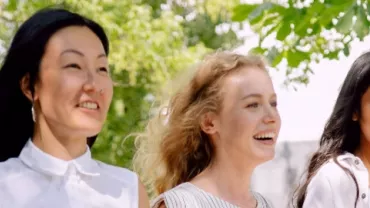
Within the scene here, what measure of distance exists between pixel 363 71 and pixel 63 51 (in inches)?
47.4

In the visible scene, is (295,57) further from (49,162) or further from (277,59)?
(49,162)

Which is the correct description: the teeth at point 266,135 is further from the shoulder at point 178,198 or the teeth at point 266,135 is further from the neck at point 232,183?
the shoulder at point 178,198

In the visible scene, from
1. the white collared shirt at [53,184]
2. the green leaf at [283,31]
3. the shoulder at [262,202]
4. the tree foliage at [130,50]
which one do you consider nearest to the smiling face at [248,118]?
the shoulder at [262,202]

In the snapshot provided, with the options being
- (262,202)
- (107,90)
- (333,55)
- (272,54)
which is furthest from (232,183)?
(333,55)

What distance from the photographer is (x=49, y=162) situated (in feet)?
7.00

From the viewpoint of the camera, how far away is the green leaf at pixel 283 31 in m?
3.73

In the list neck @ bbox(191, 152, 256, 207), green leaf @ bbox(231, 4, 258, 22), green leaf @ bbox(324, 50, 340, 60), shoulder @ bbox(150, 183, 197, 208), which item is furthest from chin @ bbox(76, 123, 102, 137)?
green leaf @ bbox(324, 50, 340, 60)

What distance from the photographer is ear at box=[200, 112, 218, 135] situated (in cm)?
279

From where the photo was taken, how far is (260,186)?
683 centimetres

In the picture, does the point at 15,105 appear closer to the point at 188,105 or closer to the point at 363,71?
the point at 188,105

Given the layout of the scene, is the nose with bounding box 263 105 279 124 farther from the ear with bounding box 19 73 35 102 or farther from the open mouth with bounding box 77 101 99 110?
the ear with bounding box 19 73 35 102

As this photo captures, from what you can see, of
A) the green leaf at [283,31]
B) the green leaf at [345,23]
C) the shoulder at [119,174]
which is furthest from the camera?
the green leaf at [283,31]

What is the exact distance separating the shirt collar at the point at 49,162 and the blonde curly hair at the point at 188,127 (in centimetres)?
69

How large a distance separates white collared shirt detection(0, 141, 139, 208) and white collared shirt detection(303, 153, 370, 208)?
868mm
